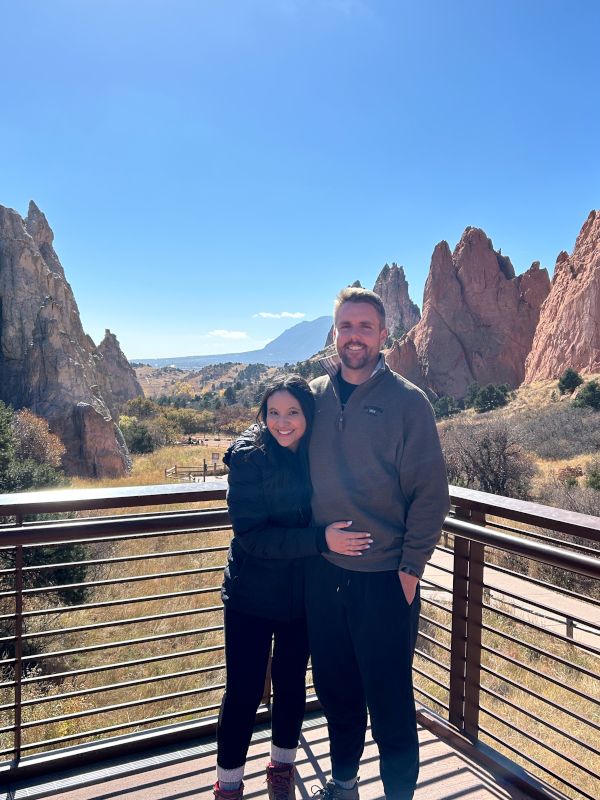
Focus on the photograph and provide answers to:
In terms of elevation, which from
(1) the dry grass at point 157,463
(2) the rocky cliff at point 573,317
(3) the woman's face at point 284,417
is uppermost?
(2) the rocky cliff at point 573,317

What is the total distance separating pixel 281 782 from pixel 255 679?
0.45 metres

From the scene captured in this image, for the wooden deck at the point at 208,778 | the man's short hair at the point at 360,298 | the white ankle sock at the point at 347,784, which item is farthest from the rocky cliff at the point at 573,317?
the white ankle sock at the point at 347,784

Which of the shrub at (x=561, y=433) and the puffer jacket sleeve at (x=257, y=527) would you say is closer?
the puffer jacket sleeve at (x=257, y=527)

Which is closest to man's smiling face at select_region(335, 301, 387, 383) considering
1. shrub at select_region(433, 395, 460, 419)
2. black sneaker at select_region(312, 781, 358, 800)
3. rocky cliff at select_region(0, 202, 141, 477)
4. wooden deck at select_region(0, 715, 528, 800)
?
black sneaker at select_region(312, 781, 358, 800)

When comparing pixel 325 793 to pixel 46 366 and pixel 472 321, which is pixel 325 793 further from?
pixel 472 321

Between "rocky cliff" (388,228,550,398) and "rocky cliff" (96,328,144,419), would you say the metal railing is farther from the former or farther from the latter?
"rocky cliff" (96,328,144,419)

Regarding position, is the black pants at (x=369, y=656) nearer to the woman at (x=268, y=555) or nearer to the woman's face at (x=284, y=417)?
the woman at (x=268, y=555)

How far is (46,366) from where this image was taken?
2531 cm

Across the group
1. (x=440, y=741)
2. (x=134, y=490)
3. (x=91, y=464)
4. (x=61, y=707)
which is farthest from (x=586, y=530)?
(x=91, y=464)

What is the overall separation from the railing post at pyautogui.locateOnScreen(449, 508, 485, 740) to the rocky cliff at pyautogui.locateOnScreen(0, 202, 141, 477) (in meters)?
23.3

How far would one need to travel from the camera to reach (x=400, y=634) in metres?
1.76

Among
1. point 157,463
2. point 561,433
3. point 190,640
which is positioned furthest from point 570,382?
point 190,640

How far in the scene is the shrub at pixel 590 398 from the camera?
83.7 ft

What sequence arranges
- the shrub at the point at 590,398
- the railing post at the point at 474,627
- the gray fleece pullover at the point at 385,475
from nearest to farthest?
the gray fleece pullover at the point at 385,475 → the railing post at the point at 474,627 → the shrub at the point at 590,398
